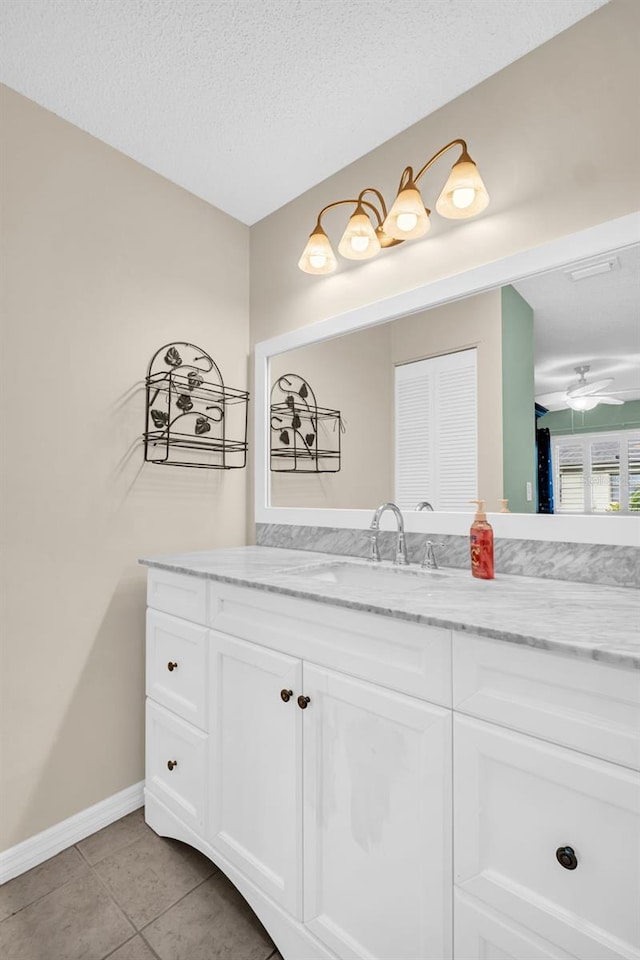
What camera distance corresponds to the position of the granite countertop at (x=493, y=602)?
0.79m

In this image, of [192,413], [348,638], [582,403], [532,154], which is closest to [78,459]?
[192,413]

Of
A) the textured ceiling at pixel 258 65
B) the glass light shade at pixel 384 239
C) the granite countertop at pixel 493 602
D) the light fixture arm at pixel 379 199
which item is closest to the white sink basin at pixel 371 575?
the granite countertop at pixel 493 602

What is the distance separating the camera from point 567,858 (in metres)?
0.76

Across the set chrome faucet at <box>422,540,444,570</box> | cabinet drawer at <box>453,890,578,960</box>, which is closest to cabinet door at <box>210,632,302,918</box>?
cabinet drawer at <box>453,890,578,960</box>

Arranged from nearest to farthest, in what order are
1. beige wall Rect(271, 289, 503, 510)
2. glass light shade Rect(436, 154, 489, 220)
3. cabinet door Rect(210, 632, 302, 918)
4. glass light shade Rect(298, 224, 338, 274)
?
cabinet door Rect(210, 632, 302, 918)
glass light shade Rect(436, 154, 489, 220)
beige wall Rect(271, 289, 503, 510)
glass light shade Rect(298, 224, 338, 274)

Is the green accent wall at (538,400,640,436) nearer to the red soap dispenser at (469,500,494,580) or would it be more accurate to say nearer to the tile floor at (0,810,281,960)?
the red soap dispenser at (469,500,494,580)

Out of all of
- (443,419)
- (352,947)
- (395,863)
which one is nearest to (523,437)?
(443,419)

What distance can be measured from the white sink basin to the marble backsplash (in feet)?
0.37

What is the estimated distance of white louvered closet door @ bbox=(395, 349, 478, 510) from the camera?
1.56 m

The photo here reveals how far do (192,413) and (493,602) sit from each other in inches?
58.6

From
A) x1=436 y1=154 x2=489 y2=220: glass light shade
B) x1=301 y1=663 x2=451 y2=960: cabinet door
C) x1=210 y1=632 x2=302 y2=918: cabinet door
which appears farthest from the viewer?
x1=436 y1=154 x2=489 y2=220: glass light shade

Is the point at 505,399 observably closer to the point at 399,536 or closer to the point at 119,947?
the point at 399,536

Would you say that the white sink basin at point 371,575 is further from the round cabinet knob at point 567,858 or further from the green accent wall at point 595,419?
the round cabinet knob at point 567,858

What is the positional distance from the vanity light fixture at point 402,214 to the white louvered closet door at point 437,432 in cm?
43
